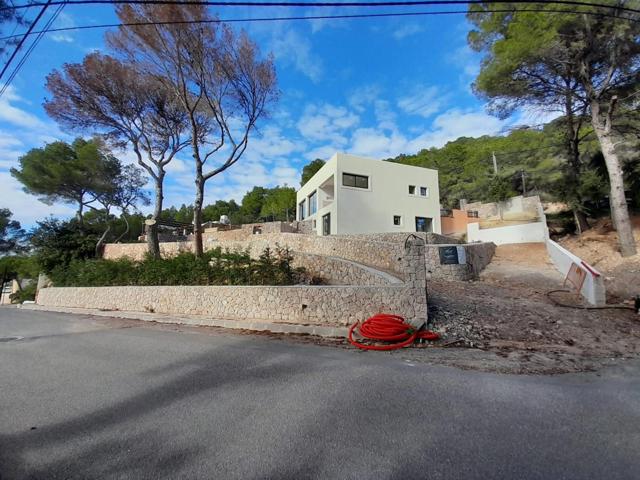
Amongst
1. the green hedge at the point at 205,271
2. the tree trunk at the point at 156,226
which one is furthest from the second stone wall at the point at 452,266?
the tree trunk at the point at 156,226

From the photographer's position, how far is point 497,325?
21.5ft

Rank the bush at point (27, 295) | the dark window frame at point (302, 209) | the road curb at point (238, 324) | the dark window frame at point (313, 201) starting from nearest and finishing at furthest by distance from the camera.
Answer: the road curb at point (238, 324)
the bush at point (27, 295)
the dark window frame at point (313, 201)
the dark window frame at point (302, 209)

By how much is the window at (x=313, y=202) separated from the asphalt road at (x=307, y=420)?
60.5ft

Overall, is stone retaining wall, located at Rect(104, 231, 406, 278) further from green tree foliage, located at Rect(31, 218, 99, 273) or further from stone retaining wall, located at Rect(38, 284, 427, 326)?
green tree foliage, located at Rect(31, 218, 99, 273)

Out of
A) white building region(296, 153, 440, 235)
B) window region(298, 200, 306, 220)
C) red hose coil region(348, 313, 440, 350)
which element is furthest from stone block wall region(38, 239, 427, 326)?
window region(298, 200, 306, 220)

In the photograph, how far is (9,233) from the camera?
33.8 metres

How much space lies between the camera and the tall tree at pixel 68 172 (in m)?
21.7

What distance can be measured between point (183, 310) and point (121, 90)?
13.1 meters

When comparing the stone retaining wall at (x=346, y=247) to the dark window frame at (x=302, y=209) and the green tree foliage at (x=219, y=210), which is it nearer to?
the dark window frame at (x=302, y=209)

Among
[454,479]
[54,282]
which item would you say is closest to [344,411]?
[454,479]

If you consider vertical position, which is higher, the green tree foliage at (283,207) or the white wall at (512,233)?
the green tree foliage at (283,207)

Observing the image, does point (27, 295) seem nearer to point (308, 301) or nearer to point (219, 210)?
A: point (308, 301)

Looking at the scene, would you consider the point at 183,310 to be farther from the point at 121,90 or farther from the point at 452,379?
the point at 121,90

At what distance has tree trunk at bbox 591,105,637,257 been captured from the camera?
11586 millimetres
